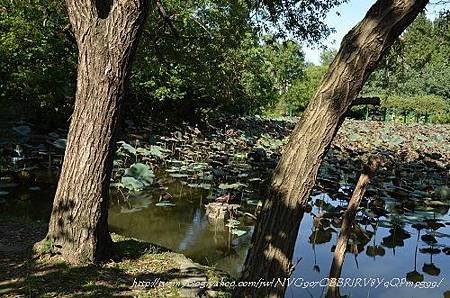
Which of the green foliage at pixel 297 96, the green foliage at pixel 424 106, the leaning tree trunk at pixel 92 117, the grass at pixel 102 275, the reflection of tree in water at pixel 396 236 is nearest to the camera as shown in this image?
the grass at pixel 102 275

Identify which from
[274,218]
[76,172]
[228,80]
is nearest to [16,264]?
[76,172]

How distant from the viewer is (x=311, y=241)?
6.25 metres

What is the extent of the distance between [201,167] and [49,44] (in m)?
3.74

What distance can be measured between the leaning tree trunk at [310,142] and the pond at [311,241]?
7.15 feet

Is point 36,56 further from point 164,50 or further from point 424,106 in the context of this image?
point 424,106

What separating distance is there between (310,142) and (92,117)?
6.10ft

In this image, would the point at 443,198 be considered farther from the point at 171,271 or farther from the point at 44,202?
the point at 44,202

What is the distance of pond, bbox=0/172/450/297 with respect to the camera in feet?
16.9

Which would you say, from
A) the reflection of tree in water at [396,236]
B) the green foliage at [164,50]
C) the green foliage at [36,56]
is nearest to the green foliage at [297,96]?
the green foliage at [164,50]

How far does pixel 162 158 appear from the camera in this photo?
32.6ft

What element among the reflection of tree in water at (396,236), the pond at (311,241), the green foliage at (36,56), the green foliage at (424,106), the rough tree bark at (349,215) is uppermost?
the green foliage at (424,106)

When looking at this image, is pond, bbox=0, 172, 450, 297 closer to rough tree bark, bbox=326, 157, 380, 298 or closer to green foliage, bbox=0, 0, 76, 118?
green foliage, bbox=0, 0, 76, 118

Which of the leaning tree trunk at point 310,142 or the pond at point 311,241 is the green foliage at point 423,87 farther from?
the leaning tree trunk at point 310,142

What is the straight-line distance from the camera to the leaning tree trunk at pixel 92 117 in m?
3.48
